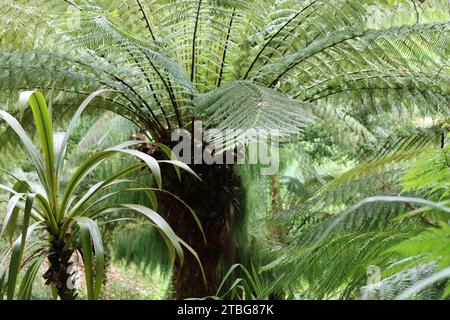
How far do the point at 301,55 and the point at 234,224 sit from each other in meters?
0.68

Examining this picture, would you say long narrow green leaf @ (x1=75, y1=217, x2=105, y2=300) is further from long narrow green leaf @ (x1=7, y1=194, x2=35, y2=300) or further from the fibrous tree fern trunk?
the fibrous tree fern trunk

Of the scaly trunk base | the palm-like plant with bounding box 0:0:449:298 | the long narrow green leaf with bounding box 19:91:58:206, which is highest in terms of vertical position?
the palm-like plant with bounding box 0:0:449:298

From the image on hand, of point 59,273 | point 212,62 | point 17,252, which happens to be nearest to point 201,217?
point 212,62

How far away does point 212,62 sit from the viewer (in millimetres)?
1906

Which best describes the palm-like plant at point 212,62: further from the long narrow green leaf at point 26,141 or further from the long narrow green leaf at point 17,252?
the long narrow green leaf at point 17,252

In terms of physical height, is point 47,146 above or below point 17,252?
above

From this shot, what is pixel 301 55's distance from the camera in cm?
171

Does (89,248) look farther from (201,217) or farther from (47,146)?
(201,217)

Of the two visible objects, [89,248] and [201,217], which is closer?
[89,248]

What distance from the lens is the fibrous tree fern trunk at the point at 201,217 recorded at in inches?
73.8

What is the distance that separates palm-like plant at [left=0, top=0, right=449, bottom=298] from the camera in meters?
1.75

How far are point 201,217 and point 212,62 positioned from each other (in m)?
0.47

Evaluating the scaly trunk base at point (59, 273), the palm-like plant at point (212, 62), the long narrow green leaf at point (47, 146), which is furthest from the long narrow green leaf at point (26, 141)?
the palm-like plant at point (212, 62)

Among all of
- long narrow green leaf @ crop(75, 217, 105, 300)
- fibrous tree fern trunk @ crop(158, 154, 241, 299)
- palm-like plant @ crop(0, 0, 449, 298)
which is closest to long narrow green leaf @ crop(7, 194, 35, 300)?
long narrow green leaf @ crop(75, 217, 105, 300)
